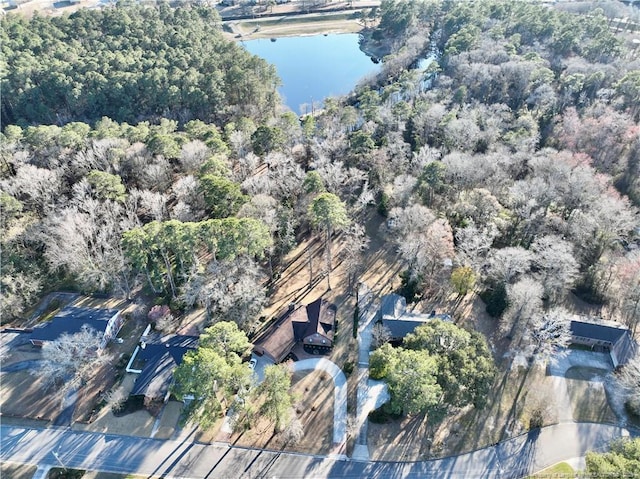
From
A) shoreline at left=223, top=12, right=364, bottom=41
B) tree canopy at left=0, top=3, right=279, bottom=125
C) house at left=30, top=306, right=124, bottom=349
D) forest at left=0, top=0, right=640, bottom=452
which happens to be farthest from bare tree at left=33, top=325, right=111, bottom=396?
shoreline at left=223, top=12, right=364, bottom=41

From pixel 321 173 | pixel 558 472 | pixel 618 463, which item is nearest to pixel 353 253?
pixel 321 173


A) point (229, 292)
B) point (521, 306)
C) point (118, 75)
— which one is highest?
point (118, 75)

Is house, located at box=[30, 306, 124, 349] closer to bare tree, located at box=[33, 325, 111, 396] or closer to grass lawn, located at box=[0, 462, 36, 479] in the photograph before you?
bare tree, located at box=[33, 325, 111, 396]

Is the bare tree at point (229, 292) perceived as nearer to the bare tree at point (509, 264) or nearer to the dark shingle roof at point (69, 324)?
the dark shingle roof at point (69, 324)

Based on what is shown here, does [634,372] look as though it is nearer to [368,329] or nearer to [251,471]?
[368,329]

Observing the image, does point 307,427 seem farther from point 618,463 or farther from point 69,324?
point 69,324

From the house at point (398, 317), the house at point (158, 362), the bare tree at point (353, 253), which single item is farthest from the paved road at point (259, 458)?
the bare tree at point (353, 253)
